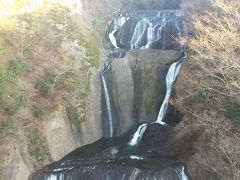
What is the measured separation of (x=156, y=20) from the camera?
2559cm

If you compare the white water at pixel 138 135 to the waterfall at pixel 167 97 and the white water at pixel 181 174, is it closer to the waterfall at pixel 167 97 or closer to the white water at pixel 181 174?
the waterfall at pixel 167 97

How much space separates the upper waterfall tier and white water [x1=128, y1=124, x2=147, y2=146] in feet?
32.0

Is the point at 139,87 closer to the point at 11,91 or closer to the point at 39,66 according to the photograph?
the point at 39,66

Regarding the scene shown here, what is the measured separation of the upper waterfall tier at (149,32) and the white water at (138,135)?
384 inches

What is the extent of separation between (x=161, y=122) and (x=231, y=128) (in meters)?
6.77

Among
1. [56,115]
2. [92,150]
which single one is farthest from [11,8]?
[92,150]

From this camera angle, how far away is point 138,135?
18125 millimetres

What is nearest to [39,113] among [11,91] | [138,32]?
[11,91]

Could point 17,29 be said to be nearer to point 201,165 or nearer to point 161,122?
point 161,122

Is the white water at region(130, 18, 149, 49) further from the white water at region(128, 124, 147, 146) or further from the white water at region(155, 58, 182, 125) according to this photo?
the white water at region(128, 124, 147, 146)

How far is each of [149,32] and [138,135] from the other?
12.8 meters

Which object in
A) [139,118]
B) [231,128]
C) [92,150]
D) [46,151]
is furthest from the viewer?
[139,118]

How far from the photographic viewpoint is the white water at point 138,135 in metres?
17.7

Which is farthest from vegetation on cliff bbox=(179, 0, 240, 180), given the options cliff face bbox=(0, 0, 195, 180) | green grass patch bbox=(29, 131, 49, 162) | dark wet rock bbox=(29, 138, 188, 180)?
green grass patch bbox=(29, 131, 49, 162)
